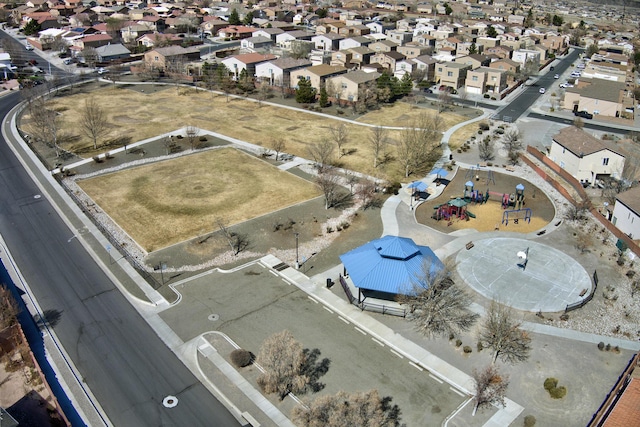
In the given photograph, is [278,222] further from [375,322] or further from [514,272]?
[514,272]

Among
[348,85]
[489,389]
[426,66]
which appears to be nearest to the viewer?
[489,389]

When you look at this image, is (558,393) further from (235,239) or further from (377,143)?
(377,143)

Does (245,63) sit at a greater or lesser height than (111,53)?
greater

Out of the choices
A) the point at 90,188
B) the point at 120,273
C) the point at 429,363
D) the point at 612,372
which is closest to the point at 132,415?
the point at 120,273

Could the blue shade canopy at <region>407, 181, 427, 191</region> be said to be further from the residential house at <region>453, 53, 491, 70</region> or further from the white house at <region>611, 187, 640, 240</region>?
the residential house at <region>453, 53, 491, 70</region>

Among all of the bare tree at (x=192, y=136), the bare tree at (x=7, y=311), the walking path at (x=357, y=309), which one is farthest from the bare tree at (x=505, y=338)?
the bare tree at (x=192, y=136)

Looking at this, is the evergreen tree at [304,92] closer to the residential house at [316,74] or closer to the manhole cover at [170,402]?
the residential house at [316,74]

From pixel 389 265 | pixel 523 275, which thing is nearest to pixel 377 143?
pixel 523 275

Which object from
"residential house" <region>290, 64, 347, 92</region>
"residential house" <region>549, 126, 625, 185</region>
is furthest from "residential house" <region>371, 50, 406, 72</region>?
"residential house" <region>549, 126, 625, 185</region>
